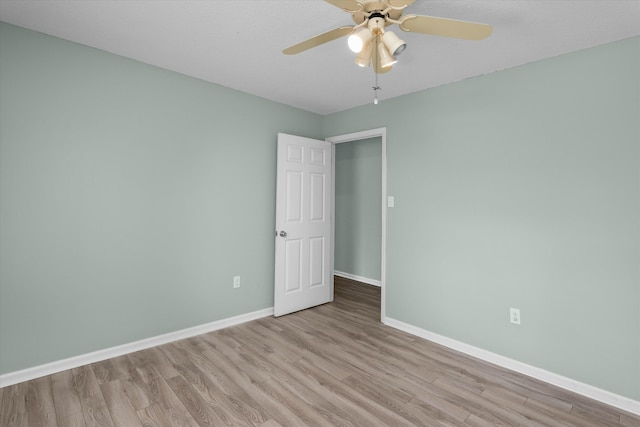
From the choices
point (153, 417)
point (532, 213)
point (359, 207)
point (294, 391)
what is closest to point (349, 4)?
point (532, 213)

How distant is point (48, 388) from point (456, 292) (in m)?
3.29

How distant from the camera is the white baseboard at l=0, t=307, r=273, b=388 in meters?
2.22

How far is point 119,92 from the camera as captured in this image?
261 cm

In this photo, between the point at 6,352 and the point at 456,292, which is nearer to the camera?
the point at 6,352

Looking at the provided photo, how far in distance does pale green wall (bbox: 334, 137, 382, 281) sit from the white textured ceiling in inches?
84.7

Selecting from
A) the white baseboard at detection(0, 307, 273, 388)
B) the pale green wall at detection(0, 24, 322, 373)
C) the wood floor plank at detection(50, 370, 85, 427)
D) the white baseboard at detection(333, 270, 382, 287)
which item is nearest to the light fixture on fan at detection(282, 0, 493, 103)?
Result: the pale green wall at detection(0, 24, 322, 373)

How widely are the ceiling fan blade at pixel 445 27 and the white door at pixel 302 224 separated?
7.25 feet

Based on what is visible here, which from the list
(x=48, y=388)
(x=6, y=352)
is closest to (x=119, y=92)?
(x=6, y=352)

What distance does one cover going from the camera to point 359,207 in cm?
534

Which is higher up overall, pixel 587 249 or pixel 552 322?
pixel 587 249

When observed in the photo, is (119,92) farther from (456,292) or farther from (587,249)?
(587,249)

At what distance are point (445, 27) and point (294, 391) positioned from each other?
2424mm

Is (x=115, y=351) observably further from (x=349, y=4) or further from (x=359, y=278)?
(x=359, y=278)

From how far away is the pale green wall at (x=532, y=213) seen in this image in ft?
7.08
